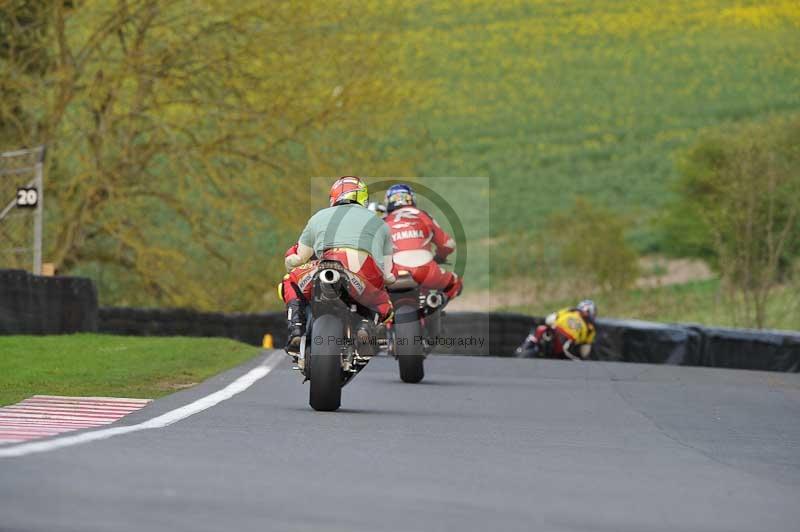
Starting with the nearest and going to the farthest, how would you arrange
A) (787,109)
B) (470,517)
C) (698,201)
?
(470,517), (698,201), (787,109)

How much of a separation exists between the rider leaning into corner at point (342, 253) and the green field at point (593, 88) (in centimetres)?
5232

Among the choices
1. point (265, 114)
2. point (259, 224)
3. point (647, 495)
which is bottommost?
point (647, 495)

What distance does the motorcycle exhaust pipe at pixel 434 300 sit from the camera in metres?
15.9

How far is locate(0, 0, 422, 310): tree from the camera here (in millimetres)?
30781

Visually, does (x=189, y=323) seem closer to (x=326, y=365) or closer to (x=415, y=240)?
(x=415, y=240)

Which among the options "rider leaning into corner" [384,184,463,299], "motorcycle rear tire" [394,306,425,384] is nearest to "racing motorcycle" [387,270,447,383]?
"motorcycle rear tire" [394,306,425,384]

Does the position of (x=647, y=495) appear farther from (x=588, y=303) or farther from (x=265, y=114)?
(x=265, y=114)

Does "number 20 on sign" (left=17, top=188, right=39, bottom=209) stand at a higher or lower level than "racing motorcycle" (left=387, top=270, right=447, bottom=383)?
higher

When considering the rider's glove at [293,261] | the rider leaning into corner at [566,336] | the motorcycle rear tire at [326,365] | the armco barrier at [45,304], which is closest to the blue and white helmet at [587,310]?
the rider leaning into corner at [566,336]

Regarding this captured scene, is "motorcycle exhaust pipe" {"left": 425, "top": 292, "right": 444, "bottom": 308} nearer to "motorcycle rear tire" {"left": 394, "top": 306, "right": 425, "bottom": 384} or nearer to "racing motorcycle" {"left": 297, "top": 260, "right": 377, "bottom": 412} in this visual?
"motorcycle rear tire" {"left": 394, "top": 306, "right": 425, "bottom": 384}

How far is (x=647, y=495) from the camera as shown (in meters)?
6.99

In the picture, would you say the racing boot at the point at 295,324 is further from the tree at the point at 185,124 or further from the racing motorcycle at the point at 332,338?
the tree at the point at 185,124

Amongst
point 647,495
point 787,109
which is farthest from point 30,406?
point 787,109

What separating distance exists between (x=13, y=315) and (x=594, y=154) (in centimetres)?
6090
